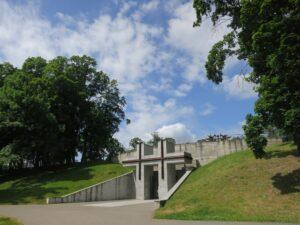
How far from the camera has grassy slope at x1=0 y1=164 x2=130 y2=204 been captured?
26781 mm

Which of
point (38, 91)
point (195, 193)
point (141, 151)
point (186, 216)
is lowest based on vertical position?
point (186, 216)

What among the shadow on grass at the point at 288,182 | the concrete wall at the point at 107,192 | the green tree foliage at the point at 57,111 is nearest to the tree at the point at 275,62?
the shadow on grass at the point at 288,182

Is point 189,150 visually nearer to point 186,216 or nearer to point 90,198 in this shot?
point 90,198

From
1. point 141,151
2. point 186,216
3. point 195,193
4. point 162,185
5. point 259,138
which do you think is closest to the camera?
point 186,216

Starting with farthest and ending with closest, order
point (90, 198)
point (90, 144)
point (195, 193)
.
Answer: point (90, 144), point (90, 198), point (195, 193)

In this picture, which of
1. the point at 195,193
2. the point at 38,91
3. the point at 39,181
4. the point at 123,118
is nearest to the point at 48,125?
the point at 38,91

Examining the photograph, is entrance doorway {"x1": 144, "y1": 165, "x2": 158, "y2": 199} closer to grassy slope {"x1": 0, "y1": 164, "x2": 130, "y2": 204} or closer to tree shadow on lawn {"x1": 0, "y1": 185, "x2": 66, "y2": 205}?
grassy slope {"x1": 0, "y1": 164, "x2": 130, "y2": 204}

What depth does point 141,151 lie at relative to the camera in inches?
1314

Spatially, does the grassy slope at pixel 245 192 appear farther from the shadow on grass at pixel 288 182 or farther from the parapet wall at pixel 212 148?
the parapet wall at pixel 212 148

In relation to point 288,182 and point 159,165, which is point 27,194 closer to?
point 159,165

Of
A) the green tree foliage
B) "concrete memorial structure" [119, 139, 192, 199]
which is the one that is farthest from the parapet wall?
the green tree foliage

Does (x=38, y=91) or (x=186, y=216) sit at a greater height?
(x=38, y=91)

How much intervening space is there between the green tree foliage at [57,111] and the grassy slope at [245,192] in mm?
19198

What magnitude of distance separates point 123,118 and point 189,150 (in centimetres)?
1940
